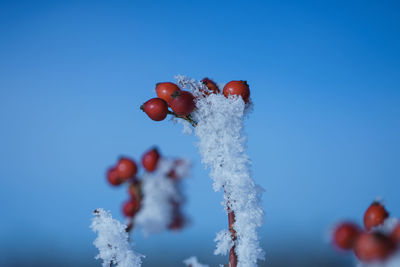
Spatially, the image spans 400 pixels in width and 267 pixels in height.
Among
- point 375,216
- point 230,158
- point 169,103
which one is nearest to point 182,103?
point 169,103

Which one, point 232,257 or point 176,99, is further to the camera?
point 232,257

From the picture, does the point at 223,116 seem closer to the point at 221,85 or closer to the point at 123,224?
the point at 221,85

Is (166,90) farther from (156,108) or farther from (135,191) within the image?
(135,191)

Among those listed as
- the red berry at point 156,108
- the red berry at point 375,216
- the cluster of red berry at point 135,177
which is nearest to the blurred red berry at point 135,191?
the cluster of red berry at point 135,177

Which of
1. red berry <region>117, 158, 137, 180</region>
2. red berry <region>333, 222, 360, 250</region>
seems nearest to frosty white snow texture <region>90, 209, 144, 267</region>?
red berry <region>117, 158, 137, 180</region>

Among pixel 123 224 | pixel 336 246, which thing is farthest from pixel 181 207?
pixel 123 224

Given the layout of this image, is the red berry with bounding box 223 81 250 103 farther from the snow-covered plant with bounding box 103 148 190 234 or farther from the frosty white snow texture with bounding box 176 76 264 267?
the snow-covered plant with bounding box 103 148 190 234
